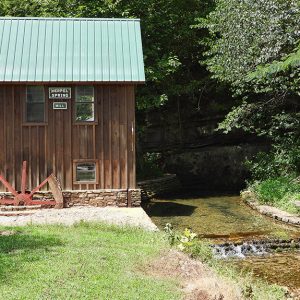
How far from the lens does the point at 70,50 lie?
17.2 metres

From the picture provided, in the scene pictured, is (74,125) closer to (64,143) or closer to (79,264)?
(64,143)

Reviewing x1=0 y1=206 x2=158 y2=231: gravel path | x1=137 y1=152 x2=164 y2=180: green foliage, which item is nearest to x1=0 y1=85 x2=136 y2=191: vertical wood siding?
x1=0 y1=206 x2=158 y2=231: gravel path

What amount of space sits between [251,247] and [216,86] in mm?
14716

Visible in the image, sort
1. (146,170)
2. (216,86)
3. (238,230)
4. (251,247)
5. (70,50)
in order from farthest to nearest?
1. (216,86)
2. (146,170)
3. (70,50)
4. (238,230)
5. (251,247)

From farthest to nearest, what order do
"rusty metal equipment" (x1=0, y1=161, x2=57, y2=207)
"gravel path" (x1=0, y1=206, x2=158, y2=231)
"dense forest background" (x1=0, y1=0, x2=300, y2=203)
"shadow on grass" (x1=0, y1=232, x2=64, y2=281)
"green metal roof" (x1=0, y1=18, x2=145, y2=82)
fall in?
1. "dense forest background" (x1=0, y1=0, x2=300, y2=203)
2. "green metal roof" (x1=0, y1=18, x2=145, y2=82)
3. "rusty metal equipment" (x1=0, y1=161, x2=57, y2=207)
4. "gravel path" (x1=0, y1=206, x2=158, y2=231)
5. "shadow on grass" (x1=0, y1=232, x2=64, y2=281)

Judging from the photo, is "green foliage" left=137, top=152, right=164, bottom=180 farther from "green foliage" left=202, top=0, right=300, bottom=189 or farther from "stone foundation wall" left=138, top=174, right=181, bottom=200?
"green foliage" left=202, top=0, right=300, bottom=189

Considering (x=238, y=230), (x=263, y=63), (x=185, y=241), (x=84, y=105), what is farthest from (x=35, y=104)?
(x=185, y=241)

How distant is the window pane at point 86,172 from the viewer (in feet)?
54.7

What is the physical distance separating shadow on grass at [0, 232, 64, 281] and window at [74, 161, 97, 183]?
18.1ft

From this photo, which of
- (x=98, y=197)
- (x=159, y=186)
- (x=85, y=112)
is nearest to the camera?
(x=98, y=197)

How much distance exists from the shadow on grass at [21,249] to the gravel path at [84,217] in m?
2.06

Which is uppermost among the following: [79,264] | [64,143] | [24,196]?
[64,143]

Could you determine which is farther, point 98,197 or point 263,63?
point 263,63

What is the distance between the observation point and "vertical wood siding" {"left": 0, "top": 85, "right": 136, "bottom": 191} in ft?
54.3
